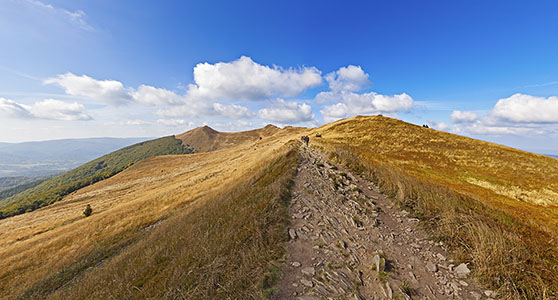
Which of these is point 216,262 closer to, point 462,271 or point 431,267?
point 431,267

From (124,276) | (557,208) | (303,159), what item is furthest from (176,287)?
(557,208)

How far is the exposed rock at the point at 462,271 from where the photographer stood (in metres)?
5.88

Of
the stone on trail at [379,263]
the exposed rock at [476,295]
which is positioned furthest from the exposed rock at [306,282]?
the exposed rock at [476,295]

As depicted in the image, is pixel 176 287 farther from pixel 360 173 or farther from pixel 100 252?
pixel 100 252

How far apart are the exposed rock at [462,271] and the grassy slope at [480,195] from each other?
277 mm

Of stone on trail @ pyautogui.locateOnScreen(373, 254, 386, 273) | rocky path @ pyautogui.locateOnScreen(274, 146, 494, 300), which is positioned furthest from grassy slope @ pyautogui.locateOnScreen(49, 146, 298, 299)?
stone on trail @ pyautogui.locateOnScreen(373, 254, 386, 273)

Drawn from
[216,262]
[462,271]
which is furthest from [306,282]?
[462,271]

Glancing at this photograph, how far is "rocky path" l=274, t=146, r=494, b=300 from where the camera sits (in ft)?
17.9

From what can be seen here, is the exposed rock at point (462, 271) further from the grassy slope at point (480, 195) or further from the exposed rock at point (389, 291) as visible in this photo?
the exposed rock at point (389, 291)

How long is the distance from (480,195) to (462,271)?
71.1 feet

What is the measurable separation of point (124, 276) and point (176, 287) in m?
4.38

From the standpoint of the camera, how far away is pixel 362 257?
6789mm

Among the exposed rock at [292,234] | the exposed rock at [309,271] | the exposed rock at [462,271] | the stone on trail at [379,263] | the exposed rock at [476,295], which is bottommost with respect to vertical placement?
the exposed rock at [476,295]

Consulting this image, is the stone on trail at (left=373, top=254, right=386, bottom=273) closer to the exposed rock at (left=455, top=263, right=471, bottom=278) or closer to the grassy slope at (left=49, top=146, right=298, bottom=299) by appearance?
the exposed rock at (left=455, top=263, right=471, bottom=278)
